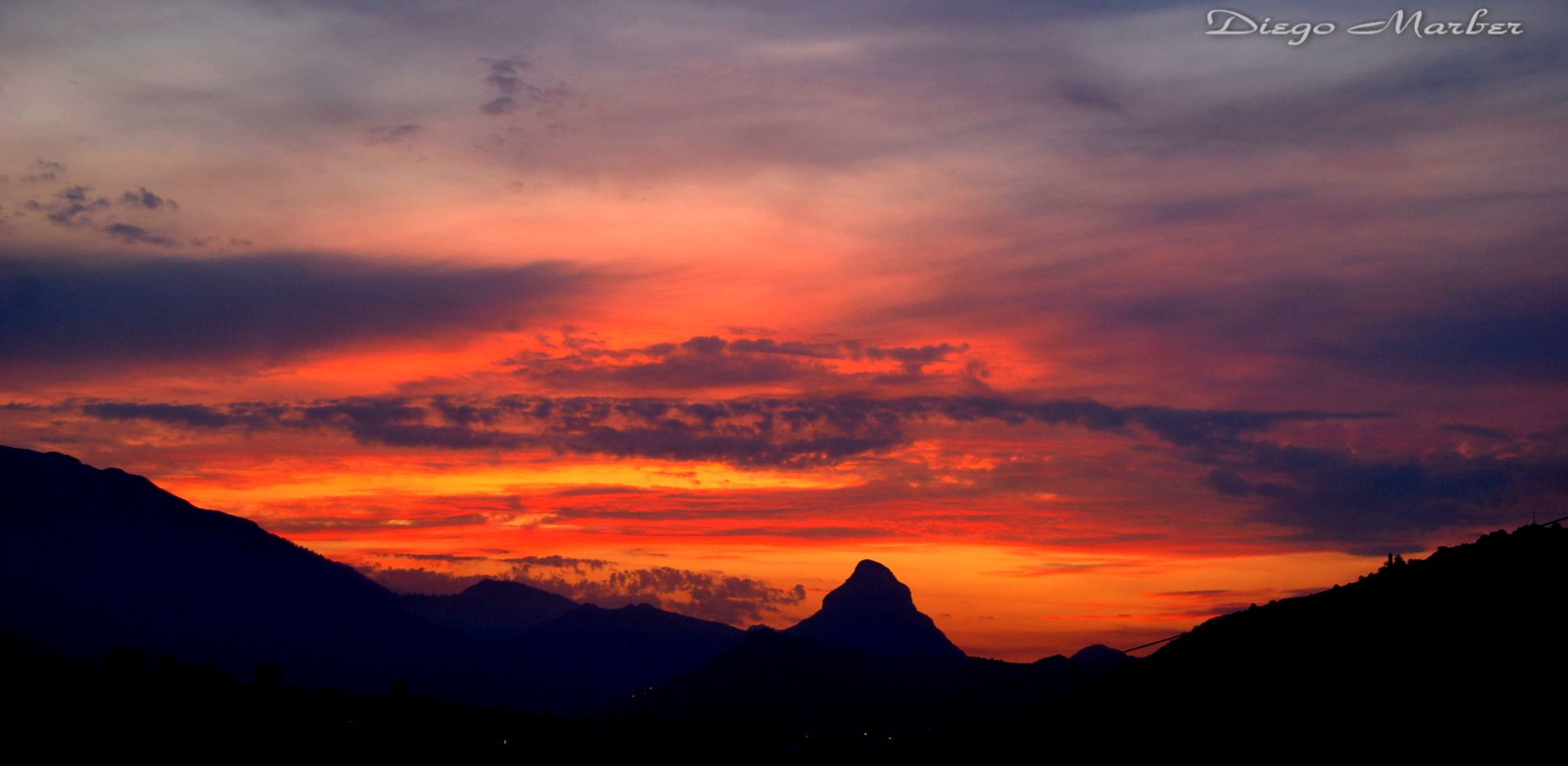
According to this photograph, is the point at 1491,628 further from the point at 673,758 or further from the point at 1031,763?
the point at 673,758

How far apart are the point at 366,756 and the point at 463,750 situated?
543 centimetres

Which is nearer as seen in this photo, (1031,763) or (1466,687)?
(1466,687)

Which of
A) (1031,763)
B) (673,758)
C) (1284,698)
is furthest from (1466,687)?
(673,758)

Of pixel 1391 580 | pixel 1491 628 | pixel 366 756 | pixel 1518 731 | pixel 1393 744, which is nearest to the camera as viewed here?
pixel 1518 731

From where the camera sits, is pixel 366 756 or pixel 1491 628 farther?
pixel 366 756

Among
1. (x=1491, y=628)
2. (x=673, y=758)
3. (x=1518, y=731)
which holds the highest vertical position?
(x=1491, y=628)

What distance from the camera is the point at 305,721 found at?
225 ft

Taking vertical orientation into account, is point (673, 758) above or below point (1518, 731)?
below

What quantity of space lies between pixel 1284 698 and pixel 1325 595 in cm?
1094

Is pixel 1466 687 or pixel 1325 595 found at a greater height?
pixel 1325 595

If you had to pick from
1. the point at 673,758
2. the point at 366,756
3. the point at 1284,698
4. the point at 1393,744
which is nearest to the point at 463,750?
the point at 366,756

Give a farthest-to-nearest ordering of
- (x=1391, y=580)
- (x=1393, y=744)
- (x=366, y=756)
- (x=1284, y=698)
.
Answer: (x=366, y=756)
(x=1391, y=580)
(x=1284, y=698)
(x=1393, y=744)

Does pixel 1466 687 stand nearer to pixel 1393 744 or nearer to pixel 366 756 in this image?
pixel 1393 744

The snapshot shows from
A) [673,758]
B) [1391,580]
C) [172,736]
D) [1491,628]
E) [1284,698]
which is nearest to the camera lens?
[1491,628]
